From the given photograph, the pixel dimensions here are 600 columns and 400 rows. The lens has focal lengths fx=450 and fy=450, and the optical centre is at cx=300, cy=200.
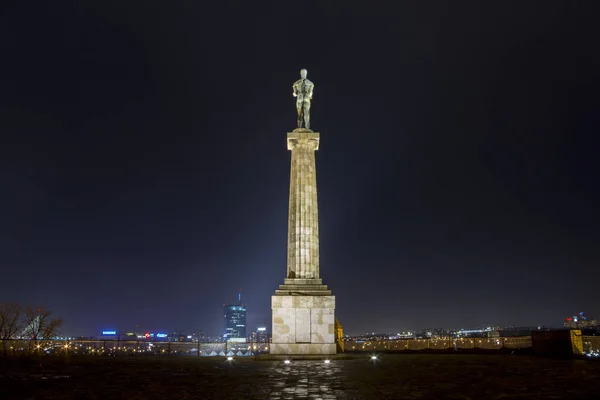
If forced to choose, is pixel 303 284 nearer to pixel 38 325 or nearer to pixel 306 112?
pixel 306 112

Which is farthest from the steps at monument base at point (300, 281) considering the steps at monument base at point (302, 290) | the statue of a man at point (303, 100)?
the statue of a man at point (303, 100)

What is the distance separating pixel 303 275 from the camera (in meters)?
22.6

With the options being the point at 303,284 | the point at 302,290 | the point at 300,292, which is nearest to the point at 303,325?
the point at 300,292

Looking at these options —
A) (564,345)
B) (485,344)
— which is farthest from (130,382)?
(485,344)

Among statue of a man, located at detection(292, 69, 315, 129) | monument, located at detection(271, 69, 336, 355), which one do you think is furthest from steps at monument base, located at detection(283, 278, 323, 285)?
statue of a man, located at detection(292, 69, 315, 129)

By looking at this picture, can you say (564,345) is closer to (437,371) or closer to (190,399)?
(437,371)

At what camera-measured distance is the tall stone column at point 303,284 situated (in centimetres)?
2111

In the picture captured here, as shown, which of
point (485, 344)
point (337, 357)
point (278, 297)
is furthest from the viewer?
point (485, 344)

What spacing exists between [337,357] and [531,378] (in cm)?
956

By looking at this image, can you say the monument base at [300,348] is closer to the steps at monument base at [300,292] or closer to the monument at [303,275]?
the monument at [303,275]

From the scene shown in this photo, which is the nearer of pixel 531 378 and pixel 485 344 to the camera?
pixel 531 378

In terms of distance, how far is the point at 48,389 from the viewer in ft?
32.8

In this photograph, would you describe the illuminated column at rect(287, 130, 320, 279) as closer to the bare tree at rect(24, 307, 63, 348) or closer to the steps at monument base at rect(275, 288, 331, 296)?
the steps at monument base at rect(275, 288, 331, 296)

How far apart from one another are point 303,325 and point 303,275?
2538 mm
